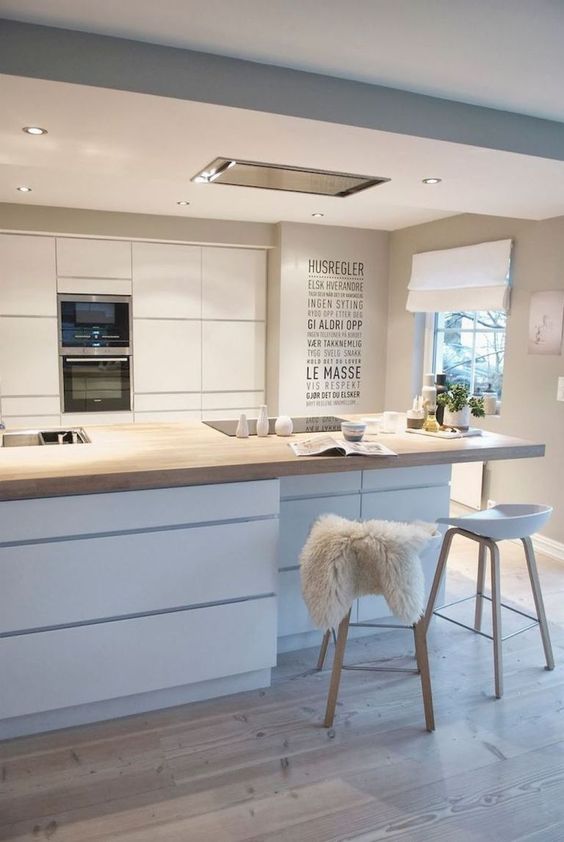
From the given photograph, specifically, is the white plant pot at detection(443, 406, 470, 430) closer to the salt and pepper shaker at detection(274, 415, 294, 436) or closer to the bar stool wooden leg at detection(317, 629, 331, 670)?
the salt and pepper shaker at detection(274, 415, 294, 436)

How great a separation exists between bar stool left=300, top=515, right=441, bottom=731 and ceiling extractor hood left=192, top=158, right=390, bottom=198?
1.62 m

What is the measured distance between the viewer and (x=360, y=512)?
2898 mm

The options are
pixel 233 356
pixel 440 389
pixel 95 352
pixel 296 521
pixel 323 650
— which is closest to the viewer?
pixel 323 650

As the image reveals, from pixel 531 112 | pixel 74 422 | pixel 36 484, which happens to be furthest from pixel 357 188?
pixel 74 422

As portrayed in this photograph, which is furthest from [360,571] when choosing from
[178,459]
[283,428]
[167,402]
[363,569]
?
[167,402]

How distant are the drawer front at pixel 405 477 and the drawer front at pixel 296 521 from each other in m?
0.17

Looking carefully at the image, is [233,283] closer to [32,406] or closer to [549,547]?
[32,406]

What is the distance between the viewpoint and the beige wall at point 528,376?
13.6 ft

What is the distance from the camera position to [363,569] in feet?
7.43

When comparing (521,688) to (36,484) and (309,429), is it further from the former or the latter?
(36,484)

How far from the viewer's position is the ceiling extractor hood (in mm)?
2848

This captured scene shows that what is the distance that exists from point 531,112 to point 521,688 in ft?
8.18

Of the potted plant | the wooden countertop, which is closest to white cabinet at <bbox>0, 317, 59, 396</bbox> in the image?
the wooden countertop

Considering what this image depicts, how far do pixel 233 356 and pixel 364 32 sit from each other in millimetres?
3652
